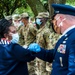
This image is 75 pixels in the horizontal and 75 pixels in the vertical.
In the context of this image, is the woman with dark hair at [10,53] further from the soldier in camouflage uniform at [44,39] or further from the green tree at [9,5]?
the green tree at [9,5]

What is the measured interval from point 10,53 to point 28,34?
14.7 ft

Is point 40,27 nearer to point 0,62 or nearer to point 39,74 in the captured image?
point 39,74

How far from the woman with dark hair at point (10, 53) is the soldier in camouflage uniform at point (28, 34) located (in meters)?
3.61

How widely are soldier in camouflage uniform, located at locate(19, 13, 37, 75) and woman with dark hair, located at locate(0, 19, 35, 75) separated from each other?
3608mm

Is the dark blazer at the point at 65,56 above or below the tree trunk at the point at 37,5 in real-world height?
below

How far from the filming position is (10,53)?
4.37 m

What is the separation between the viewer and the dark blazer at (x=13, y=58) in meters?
4.34

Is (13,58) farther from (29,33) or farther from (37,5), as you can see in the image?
(37,5)

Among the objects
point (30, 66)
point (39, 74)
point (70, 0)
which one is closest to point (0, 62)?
point (39, 74)

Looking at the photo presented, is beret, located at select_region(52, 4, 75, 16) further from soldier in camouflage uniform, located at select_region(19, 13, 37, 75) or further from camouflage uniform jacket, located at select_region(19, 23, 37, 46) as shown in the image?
camouflage uniform jacket, located at select_region(19, 23, 37, 46)

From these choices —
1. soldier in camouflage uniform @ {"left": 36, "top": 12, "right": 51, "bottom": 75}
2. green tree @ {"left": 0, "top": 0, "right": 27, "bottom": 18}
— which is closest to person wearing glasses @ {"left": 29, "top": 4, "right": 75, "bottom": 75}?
soldier in camouflage uniform @ {"left": 36, "top": 12, "right": 51, "bottom": 75}

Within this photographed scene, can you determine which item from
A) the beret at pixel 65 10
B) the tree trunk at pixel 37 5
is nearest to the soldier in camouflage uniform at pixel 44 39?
the tree trunk at pixel 37 5

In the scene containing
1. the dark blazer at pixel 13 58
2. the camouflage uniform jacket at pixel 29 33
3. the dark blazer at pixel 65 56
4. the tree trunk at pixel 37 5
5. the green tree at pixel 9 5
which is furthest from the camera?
the green tree at pixel 9 5

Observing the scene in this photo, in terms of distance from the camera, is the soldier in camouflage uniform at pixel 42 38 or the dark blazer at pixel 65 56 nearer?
the dark blazer at pixel 65 56
